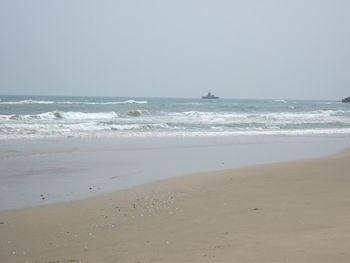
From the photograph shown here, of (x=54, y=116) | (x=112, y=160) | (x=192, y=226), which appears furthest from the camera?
(x=54, y=116)

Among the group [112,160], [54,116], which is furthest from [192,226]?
[54,116]

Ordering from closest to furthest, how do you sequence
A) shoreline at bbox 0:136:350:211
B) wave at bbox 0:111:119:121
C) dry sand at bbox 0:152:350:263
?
Answer: dry sand at bbox 0:152:350:263 < shoreline at bbox 0:136:350:211 < wave at bbox 0:111:119:121

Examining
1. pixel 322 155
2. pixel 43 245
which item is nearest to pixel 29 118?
pixel 322 155

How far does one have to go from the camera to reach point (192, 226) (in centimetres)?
551

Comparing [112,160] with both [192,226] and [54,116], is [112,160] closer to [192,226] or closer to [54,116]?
[192,226]

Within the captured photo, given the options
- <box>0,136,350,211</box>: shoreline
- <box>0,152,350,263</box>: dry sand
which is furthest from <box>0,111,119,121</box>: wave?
<box>0,152,350,263</box>: dry sand

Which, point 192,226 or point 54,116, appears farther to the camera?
point 54,116

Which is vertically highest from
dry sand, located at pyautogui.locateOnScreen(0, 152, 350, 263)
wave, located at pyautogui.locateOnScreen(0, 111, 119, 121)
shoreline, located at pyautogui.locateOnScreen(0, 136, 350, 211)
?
dry sand, located at pyautogui.locateOnScreen(0, 152, 350, 263)

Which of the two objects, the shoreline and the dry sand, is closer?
the dry sand

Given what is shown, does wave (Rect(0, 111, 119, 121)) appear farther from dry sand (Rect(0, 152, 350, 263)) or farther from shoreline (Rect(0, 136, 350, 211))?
dry sand (Rect(0, 152, 350, 263))

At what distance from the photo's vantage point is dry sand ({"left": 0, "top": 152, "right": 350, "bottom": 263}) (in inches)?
171

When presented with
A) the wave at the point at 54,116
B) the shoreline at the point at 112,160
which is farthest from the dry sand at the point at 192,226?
the wave at the point at 54,116

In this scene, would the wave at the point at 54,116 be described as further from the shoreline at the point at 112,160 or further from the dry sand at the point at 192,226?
the dry sand at the point at 192,226

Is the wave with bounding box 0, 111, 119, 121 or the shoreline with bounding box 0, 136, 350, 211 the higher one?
the shoreline with bounding box 0, 136, 350, 211
